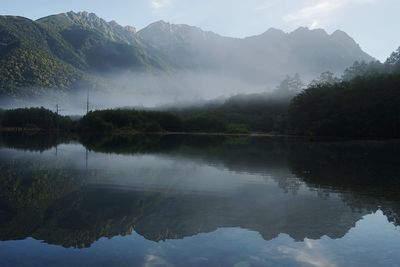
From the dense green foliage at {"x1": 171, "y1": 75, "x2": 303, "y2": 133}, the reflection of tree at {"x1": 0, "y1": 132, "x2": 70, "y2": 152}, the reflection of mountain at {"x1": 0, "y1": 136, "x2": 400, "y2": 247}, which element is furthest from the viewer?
the dense green foliage at {"x1": 171, "y1": 75, "x2": 303, "y2": 133}

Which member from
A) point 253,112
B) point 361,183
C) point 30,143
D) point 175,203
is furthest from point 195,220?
point 253,112

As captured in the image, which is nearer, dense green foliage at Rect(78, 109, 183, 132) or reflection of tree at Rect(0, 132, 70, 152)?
reflection of tree at Rect(0, 132, 70, 152)

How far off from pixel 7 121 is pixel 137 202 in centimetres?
12668

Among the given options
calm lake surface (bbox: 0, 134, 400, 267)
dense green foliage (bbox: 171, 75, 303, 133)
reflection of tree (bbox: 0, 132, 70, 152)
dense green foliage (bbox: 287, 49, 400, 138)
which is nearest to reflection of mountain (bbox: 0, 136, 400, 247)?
calm lake surface (bbox: 0, 134, 400, 267)

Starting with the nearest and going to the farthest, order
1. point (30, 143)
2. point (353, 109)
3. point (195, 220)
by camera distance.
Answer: point (195, 220) < point (30, 143) < point (353, 109)

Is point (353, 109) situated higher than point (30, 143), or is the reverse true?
point (353, 109)

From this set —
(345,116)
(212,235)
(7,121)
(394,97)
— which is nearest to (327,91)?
(345,116)

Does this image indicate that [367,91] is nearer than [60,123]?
Yes

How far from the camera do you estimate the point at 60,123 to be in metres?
122

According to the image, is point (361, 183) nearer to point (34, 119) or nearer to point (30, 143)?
point (30, 143)

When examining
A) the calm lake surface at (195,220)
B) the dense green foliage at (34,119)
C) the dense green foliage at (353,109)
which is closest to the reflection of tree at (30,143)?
the calm lake surface at (195,220)

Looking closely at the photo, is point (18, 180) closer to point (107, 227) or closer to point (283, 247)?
point (107, 227)

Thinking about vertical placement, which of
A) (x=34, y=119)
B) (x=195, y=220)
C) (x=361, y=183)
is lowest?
(x=195, y=220)

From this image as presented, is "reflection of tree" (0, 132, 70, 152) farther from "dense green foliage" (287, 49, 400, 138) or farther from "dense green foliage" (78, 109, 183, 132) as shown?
"dense green foliage" (287, 49, 400, 138)
